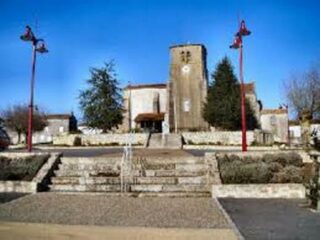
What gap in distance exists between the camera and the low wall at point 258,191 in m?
11.8

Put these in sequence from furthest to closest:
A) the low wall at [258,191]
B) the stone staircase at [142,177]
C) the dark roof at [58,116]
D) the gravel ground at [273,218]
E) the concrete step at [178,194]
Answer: the dark roof at [58,116]
the stone staircase at [142,177]
the concrete step at [178,194]
the low wall at [258,191]
the gravel ground at [273,218]

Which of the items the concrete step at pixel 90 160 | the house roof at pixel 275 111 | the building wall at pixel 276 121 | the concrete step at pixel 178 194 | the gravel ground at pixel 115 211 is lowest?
the concrete step at pixel 178 194

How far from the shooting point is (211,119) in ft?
155

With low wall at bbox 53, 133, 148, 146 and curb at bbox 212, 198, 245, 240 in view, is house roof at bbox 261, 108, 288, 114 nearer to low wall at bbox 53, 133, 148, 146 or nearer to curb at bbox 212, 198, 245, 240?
low wall at bbox 53, 133, 148, 146

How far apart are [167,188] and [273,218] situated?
190 inches

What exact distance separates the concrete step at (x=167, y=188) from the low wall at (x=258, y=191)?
683 millimetres

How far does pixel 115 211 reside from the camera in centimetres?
941

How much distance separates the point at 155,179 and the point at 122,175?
1.17 meters

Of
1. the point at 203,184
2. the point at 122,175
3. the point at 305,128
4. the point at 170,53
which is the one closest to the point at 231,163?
the point at 203,184

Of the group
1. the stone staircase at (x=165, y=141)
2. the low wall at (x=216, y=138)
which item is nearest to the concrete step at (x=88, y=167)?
the stone staircase at (x=165, y=141)

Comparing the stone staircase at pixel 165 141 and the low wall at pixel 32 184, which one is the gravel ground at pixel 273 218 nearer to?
the low wall at pixel 32 184

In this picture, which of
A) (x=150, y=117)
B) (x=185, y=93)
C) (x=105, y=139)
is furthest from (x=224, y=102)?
(x=150, y=117)

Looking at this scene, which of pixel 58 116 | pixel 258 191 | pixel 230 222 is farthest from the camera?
Result: pixel 58 116

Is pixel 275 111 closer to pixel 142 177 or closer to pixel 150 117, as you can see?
pixel 150 117
